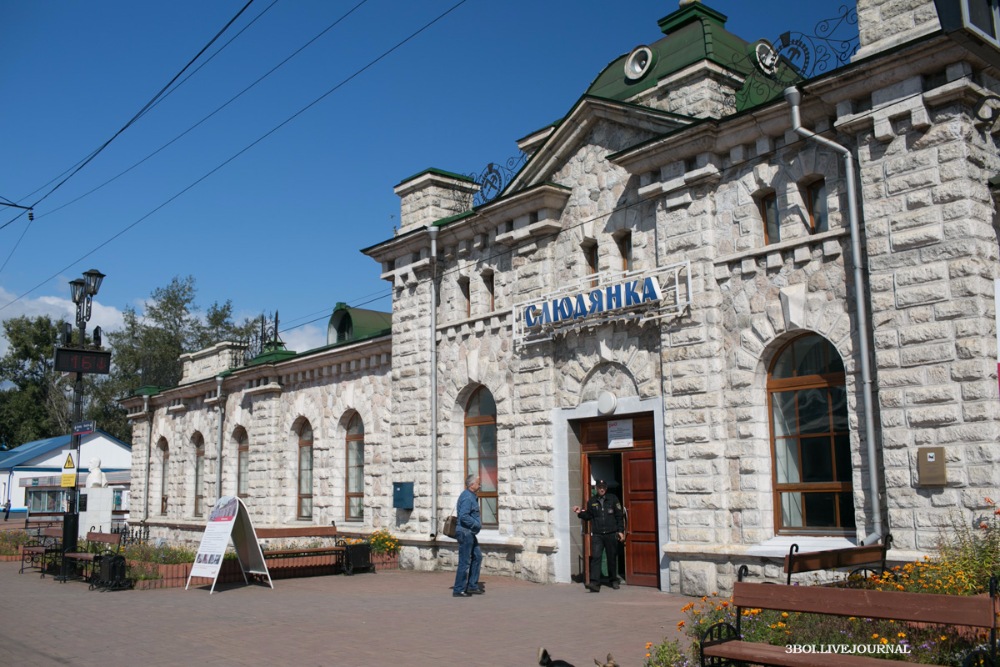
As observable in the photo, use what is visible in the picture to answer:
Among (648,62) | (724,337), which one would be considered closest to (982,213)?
(724,337)

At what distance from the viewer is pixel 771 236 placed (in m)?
12.7

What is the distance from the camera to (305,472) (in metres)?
24.0

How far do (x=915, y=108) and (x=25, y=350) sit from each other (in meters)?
76.1

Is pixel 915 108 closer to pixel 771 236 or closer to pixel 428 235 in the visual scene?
pixel 771 236

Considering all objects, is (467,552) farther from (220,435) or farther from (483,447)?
(220,435)

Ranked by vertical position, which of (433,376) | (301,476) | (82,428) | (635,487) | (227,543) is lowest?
(227,543)

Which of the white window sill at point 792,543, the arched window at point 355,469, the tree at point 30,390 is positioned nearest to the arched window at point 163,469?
the arched window at point 355,469

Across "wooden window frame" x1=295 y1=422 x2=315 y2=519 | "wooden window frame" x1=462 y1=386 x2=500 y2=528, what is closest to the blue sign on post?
"wooden window frame" x1=295 y1=422 x2=315 y2=519

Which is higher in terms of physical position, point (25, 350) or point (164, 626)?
point (25, 350)

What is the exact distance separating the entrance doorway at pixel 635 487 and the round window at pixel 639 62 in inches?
229

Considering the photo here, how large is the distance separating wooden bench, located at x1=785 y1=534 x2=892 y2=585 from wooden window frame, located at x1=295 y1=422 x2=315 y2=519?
1580cm

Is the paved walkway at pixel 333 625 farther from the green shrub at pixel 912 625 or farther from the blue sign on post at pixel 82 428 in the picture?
the blue sign on post at pixel 82 428

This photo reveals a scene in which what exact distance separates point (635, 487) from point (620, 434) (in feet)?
2.84

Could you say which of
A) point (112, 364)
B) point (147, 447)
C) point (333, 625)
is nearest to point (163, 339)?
point (112, 364)
